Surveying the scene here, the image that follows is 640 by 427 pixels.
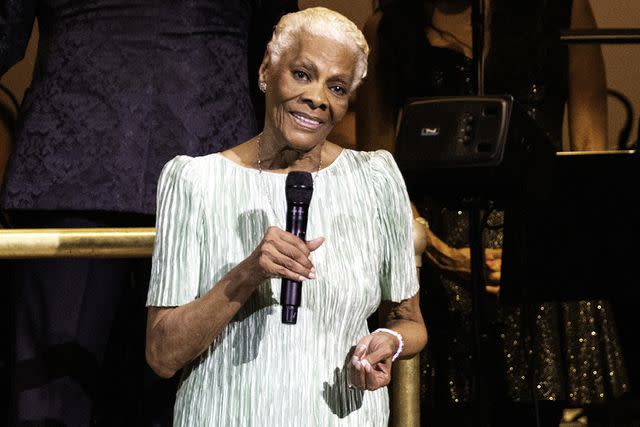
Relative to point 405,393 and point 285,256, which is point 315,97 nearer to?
point 285,256

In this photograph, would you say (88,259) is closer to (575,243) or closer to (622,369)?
(575,243)

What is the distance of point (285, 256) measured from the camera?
1.72 metres

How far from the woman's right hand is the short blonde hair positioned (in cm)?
A: 43

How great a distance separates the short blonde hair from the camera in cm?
203

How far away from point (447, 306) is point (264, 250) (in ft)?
5.47

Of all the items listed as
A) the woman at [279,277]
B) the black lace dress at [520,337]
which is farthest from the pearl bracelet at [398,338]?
the black lace dress at [520,337]

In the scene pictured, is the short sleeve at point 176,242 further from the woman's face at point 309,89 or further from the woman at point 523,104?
the woman at point 523,104

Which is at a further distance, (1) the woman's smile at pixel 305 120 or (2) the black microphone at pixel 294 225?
(1) the woman's smile at pixel 305 120

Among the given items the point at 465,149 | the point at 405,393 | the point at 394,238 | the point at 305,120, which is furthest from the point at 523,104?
the point at 305,120

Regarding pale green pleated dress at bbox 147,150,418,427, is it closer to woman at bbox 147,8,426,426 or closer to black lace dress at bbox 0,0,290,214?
woman at bbox 147,8,426,426

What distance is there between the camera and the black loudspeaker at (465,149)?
2400 millimetres

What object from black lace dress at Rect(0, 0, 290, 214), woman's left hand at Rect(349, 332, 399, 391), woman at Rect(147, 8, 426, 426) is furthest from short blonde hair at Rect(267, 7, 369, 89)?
woman's left hand at Rect(349, 332, 399, 391)

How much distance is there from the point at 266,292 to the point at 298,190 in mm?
297

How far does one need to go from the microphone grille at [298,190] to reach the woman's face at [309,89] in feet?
0.86
